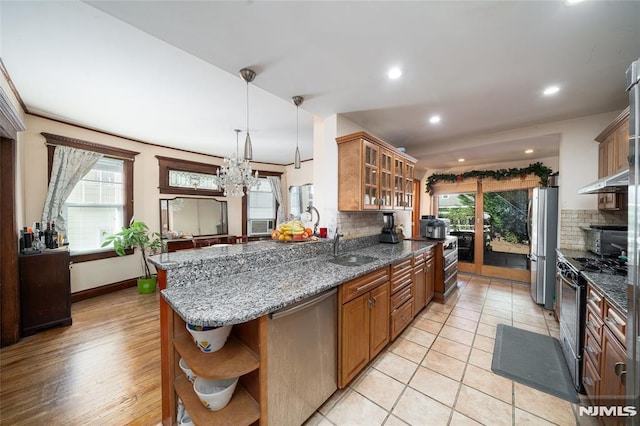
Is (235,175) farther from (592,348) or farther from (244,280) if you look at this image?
(592,348)

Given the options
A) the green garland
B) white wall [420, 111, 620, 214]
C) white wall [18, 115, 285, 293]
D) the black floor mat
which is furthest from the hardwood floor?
the green garland

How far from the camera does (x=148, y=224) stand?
13.9 ft

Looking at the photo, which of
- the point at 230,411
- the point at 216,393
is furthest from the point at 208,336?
the point at 230,411

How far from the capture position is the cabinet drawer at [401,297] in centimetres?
219

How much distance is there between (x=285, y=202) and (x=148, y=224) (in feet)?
10.2

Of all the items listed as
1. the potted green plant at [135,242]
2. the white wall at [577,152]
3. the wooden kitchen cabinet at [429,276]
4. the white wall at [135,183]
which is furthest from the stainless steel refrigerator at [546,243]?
the potted green plant at [135,242]

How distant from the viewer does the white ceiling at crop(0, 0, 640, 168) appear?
1281 millimetres

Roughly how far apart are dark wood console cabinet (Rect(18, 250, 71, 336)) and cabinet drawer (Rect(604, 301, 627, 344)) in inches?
190

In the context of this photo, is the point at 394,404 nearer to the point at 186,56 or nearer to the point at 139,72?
the point at 186,56

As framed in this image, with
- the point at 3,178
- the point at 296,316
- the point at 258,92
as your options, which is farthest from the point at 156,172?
the point at 296,316

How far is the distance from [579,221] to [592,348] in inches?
81.6

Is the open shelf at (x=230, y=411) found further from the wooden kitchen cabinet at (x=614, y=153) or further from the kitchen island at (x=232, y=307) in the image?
the wooden kitchen cabinet at (x=614, y=153)

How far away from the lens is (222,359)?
1131mm

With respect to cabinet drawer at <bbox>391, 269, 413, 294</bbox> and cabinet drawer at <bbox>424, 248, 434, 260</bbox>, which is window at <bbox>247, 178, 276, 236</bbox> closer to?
cabinet drawer at <bbox>424, 248, 434, 260</bbox>
